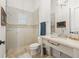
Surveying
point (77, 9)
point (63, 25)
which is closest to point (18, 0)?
point (63, 25)

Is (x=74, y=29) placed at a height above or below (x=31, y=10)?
below

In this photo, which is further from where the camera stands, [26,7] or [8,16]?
[26,7]

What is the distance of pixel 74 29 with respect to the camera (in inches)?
93.5

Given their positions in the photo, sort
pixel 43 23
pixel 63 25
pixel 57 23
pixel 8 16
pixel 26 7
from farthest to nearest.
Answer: pixel 26 7 < pixel 8 16 < pixel 43 23 < pixel 57 23 < pixel 63 25

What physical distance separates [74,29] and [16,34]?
2780 millimetres

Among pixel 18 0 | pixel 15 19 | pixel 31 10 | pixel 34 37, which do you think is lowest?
pixel 34 37

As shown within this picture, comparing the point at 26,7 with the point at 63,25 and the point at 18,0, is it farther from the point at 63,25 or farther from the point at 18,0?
the point at 63,25

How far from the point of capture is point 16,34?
15.0 ft

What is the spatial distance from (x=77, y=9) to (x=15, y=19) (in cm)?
287

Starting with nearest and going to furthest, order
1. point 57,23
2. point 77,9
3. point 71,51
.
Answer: point 71,51, point 77,9, point 57,23

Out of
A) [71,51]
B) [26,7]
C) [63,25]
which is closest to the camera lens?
[71,51]

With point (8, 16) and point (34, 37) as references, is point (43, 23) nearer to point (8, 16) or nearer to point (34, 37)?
point (34, 37)

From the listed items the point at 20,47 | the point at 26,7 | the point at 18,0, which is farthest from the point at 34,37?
the point at 18,0

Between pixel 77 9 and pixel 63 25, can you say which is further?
pixel 63 25
